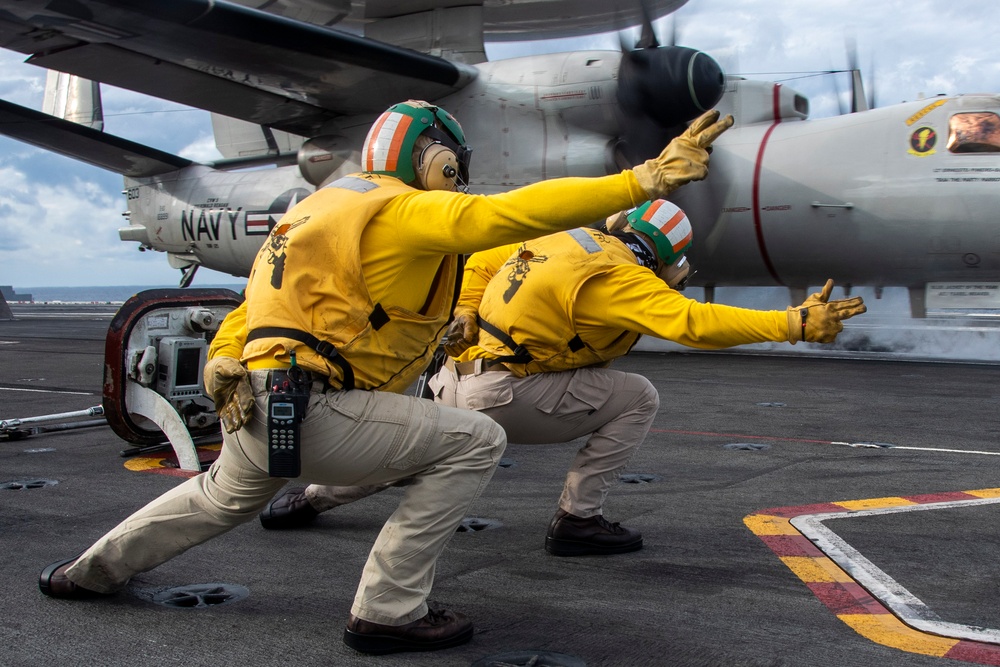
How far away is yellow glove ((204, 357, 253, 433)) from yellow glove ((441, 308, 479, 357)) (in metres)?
1.53

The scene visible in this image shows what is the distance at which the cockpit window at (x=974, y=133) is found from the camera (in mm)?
10734

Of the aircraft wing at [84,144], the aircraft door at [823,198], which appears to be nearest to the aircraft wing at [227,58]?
the aircraft wing at [84,144]

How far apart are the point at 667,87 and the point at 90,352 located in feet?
35.3

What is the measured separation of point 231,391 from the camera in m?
2.80

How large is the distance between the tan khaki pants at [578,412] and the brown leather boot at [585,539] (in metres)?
0.07

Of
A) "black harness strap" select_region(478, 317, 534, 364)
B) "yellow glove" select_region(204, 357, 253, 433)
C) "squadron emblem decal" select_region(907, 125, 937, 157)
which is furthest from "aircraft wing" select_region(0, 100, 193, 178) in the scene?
"yellow glove" select_region(204, 357, 253, 433)

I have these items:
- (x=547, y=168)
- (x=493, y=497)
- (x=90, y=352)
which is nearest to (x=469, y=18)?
(x=547, y=168)

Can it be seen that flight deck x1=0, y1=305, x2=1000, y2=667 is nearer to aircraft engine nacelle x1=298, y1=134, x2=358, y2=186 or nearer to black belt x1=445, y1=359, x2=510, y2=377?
black belt x1=445, y1=359, x2=510, y2=377

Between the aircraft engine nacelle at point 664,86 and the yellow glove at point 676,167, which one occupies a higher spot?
the aircraft engine nacelle at point 664,86

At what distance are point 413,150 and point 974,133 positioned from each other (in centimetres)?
1000

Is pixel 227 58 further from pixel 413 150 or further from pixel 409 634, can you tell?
pixel 409 634

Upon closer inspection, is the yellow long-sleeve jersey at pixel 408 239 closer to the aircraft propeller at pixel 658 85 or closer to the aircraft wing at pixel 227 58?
the aircraft wing at pixel 227 58

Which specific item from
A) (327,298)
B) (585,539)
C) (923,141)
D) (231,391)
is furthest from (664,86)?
(231,391)

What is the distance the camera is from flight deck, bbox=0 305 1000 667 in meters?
2.85
